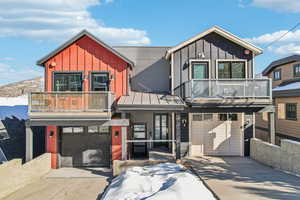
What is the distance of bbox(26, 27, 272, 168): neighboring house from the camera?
11.3m

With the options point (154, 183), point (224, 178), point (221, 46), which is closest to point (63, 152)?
point (154, 183)

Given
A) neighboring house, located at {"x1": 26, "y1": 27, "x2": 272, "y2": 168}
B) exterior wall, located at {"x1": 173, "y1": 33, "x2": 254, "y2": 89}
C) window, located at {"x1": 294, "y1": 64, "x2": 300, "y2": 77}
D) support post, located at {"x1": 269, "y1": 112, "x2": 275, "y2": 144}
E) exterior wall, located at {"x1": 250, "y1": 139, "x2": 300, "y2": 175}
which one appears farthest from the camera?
window, located at {"x1": 294, "y1": 64, "x2": 300, "y2": 77}

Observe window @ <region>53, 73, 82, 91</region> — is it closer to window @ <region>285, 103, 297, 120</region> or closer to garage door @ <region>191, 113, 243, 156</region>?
garage door @ <region>191, 113, 243, 156</region>

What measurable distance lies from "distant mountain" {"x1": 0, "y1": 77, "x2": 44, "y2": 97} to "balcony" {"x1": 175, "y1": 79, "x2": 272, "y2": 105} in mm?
17785

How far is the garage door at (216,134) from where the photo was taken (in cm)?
1359

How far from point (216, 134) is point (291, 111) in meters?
5.36

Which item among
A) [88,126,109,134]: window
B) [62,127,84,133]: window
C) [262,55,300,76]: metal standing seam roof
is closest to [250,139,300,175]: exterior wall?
[88,126,109,134]: window

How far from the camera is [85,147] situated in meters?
13.1

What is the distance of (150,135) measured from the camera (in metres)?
→ 14.2

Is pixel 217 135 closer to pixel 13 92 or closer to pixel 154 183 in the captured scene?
pixel 154 183

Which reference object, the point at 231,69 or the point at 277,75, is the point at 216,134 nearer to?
the point at 231,69

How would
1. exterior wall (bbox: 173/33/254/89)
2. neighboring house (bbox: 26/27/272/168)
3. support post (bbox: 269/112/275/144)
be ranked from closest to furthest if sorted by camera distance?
neighboring house (bbox: 26/27/272/168)
support post (bbox: 269/112/275/144)
exterior wall (bbox: 173/33/254/89)

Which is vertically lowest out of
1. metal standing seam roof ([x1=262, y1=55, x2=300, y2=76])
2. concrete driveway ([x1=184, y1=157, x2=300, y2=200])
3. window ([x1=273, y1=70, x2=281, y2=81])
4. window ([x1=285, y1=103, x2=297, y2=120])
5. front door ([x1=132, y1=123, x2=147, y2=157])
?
concrete driveway ([x1=184, y1=157, x2=300, y2=200])

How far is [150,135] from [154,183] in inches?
235
